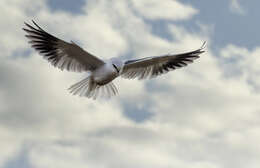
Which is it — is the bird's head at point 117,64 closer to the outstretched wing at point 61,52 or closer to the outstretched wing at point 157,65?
the outstretched wing at point 61,52

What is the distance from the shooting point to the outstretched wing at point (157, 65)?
17.7m

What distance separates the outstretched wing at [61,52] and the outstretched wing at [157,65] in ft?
4.59

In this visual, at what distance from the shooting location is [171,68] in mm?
18422

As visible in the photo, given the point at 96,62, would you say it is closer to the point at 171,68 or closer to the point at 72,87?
the point at 72,87

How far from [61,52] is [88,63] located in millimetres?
853

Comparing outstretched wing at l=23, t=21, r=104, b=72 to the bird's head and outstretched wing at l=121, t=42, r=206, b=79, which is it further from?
outstretched wing at l=121, t=42, r=206, b=79

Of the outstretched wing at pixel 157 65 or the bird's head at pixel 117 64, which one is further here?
the outstretched wing at pixel 157 65

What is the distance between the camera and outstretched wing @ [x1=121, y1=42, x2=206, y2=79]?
58.1 feet

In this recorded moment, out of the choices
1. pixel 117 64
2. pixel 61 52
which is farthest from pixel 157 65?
pixel 61 52

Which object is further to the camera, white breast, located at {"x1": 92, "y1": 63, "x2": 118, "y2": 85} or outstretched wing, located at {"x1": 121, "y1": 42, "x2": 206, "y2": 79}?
outstretched wing, located at {"x1": 121, "y1": 42, "x2": 206, "y2": 79}

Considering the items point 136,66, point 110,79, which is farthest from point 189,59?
point 110,79

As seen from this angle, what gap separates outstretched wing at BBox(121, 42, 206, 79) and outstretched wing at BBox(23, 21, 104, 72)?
1399mm

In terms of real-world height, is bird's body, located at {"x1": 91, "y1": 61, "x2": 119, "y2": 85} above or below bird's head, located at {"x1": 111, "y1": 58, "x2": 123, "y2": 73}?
below

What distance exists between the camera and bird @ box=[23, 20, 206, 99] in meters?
15.9
